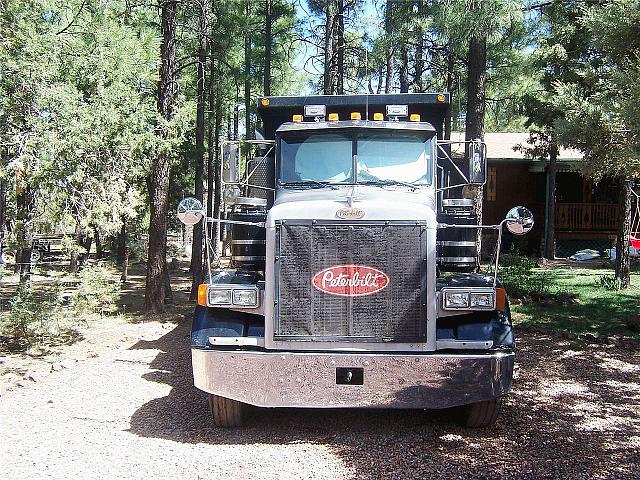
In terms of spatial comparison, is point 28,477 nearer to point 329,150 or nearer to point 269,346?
point 269,346

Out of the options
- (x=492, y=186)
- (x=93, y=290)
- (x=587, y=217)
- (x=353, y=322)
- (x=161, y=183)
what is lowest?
(x=93, y=290)

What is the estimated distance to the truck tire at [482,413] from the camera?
17.7 feet

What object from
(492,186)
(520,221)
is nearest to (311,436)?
(520,221)

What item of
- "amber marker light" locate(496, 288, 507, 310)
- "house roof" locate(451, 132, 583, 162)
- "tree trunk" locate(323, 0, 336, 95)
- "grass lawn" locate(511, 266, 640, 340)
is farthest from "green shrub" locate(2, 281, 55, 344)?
"house roof" locate(451, 132, 583, 162)

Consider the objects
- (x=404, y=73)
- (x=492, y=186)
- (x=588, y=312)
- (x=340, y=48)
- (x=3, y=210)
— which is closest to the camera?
(x=3, y=210)

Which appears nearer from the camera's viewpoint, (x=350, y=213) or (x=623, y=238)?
(x=350, y=213)

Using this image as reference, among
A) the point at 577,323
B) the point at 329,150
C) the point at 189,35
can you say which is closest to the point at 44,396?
the point at 329,150

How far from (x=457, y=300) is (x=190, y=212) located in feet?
7.82

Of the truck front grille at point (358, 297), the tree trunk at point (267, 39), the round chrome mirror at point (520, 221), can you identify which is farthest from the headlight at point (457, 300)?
the tree trunk at point (267, 39)

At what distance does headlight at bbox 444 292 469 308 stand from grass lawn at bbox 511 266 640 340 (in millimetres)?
5689

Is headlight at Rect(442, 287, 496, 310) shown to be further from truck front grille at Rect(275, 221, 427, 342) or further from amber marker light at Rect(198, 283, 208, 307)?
amber marker light at Rect(198, 283, 208, 307)

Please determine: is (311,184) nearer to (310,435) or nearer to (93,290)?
(310,435)

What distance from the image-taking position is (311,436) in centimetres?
550

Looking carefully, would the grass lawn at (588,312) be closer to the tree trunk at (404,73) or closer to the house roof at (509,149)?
the house roof at (509,149)
